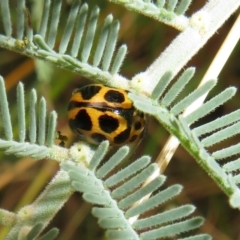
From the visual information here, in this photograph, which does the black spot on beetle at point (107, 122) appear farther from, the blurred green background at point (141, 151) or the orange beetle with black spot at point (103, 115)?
the blurred green background at point (141, 151)

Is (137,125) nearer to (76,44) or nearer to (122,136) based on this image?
(122,136)

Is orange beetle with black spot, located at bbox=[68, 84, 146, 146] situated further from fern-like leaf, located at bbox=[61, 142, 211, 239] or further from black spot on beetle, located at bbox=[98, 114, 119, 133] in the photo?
fern-like leaf, located at bbox=[61, 142, 211, 239]

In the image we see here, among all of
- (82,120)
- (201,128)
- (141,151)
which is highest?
(201,128)

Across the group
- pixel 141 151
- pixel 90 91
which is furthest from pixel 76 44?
pixel 141 151

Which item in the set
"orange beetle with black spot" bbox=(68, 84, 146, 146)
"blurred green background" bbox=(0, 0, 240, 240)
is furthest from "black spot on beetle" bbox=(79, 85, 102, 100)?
"blurred green background" bbox=(0, 0, 240, 240)

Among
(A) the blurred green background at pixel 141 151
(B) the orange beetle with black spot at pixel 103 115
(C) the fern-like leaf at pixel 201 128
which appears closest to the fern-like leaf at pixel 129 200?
(C) the fern-like leaf at pixel 201 128

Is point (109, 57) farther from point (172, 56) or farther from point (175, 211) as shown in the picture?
point (175, 211)
